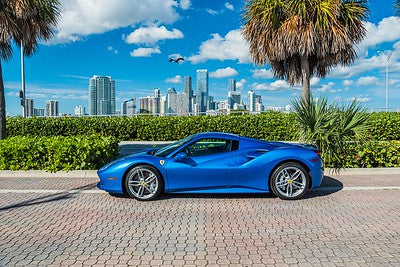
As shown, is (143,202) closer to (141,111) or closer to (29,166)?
(29,166)

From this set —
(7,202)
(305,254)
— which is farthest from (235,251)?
(7,202)

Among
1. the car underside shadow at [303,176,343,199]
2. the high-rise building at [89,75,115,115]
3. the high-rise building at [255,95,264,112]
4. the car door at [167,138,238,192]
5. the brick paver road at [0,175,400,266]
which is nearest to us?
the brick paver road at [0,175,400,266]

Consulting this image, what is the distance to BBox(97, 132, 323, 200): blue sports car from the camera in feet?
18.5

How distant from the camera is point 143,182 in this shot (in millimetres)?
5742

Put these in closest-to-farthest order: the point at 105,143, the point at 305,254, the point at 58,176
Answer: the point at 305,254, the point at 58,176, the point at 105,143

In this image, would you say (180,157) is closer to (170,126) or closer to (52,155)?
(52,155)

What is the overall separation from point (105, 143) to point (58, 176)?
4.63ft

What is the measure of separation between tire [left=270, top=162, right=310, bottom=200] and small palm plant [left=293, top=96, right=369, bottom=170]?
261 centimetres

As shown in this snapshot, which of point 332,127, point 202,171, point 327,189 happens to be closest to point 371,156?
point 332,127

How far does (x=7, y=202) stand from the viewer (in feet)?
18.6

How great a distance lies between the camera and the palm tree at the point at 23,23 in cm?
1043

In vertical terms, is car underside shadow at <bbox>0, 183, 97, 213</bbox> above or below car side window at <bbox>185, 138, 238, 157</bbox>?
below

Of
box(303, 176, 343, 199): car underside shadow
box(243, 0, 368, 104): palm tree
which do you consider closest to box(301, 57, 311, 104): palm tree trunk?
box(243, 0, 368, 104): palm tree

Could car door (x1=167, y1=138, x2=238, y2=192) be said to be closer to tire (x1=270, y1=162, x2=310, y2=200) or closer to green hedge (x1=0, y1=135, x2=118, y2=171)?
tire (x1=270, y1=162, x2=310, y2=200)
